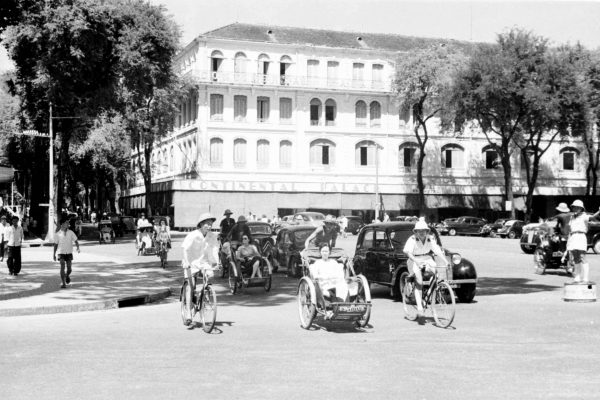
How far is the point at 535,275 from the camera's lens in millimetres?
23594

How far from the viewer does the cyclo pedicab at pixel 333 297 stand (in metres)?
11.9

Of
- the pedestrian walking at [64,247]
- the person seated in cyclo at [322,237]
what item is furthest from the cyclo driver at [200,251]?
the pedestrian walking at [64,247]

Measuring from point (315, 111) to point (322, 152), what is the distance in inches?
150

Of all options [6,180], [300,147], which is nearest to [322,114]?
[300,147]

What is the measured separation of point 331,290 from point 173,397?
17.9 ft

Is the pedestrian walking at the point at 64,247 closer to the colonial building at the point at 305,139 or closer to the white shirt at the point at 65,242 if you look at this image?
the white shirt at the point at 65,242

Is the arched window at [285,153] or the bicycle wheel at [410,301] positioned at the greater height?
the arched window at [285,153]

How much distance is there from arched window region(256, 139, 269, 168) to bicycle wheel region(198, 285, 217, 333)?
59.4 meters

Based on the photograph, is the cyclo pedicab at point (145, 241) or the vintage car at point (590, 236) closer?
the vintage car at point (590, 236)

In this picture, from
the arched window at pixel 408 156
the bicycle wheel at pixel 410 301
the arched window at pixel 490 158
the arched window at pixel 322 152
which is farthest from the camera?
the arched window at pixel 490 158

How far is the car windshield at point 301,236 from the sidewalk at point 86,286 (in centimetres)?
370

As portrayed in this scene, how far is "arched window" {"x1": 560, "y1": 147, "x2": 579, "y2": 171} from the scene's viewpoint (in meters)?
79.5

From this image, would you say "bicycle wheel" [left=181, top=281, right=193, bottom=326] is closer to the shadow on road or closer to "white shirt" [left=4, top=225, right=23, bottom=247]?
the shadow on road

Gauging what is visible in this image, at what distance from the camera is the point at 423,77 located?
66.5 meters
